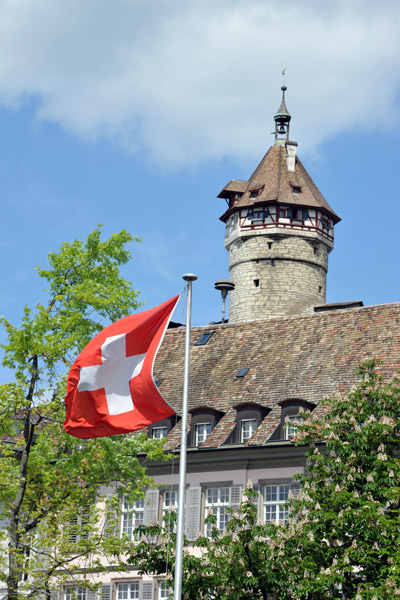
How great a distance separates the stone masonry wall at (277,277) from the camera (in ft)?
241

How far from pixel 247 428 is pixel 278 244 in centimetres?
3577

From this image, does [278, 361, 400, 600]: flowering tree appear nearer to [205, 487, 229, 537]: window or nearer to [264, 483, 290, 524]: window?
[264, 483, 290, 524]: window

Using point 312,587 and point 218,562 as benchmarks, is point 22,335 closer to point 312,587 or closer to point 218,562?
point 218,562

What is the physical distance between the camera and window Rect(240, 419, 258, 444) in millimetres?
39500

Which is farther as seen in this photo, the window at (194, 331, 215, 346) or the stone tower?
the stone tower

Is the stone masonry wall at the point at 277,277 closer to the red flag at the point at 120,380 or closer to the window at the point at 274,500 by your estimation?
the window at the point at 274,500

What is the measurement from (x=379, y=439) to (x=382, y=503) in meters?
1.77

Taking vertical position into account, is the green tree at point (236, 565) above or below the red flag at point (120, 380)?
below

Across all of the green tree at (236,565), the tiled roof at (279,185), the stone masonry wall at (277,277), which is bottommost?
the green tree at (236,565)

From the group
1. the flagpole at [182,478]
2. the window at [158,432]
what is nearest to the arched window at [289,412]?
the window at [158,432]

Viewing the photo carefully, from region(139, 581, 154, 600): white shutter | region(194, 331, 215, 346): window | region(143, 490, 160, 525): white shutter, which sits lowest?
region(139, 581, 154, 600): white shutter

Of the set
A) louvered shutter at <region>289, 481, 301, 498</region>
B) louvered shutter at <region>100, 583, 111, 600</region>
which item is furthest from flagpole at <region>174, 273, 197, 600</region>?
louvered shutter at <region>100, 583, 111, 600</region>

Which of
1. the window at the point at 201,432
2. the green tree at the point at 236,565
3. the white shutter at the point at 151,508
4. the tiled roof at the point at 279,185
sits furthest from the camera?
the tiled roof at the point at 279,185

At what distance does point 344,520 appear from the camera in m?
26.2
